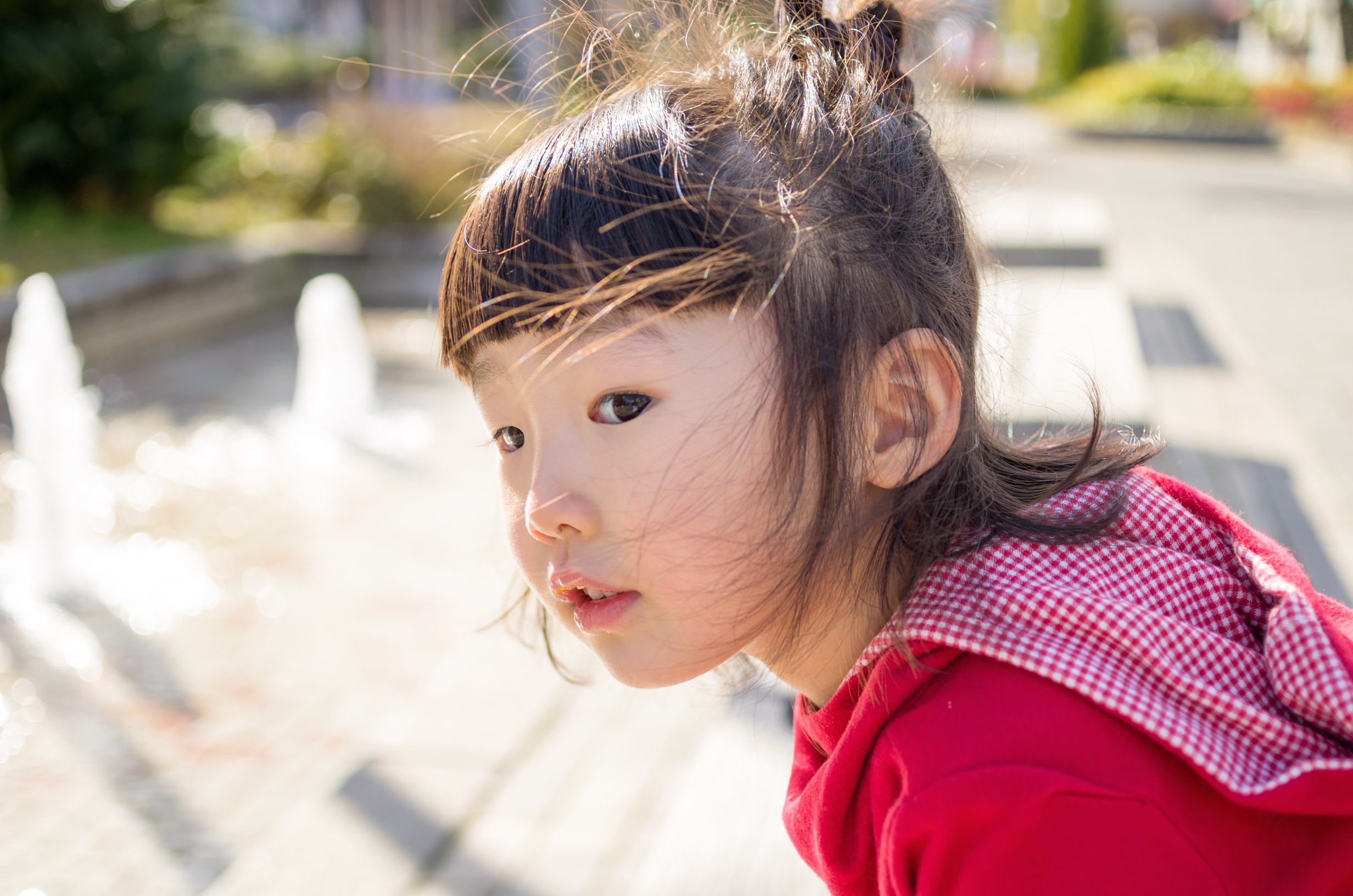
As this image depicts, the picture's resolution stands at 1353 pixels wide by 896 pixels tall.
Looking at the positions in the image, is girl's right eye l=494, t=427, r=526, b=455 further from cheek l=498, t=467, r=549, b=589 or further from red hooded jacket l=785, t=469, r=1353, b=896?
red hooded jacket l=785, t=469, r=1353, b=896

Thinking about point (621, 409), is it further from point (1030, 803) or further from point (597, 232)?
point (1030, 803)

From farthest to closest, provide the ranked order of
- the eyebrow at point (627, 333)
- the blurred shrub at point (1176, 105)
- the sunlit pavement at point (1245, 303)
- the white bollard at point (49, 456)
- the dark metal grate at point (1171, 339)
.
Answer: the blurred shrub at point (1176, 105), the dark metal grate at point (1171, 339), the white bollard at point (49, 456), the sunlit pavement at point (1245, 303), the eyebrow at point (627, 333)

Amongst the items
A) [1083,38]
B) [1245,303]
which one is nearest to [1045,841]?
[1245,303]

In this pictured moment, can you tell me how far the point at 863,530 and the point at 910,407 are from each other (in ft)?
0.41

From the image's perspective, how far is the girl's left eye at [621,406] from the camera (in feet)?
3.42

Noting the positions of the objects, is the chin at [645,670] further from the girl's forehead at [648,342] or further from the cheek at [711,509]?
the girl's forehead at [648,342]

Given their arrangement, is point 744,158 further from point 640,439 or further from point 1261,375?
point 1261,375

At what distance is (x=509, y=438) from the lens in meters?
1.14

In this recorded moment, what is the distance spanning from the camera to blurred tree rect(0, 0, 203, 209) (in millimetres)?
9734

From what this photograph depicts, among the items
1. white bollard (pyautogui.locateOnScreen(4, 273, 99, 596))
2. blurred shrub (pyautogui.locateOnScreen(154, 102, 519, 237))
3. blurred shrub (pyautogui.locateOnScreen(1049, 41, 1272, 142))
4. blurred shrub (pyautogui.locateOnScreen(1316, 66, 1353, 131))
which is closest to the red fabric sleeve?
white bollard (pyautogui.locateOnScreen(4, 273, 99, 596))

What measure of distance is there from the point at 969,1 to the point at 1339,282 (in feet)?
25.1

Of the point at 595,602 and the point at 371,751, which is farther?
the point at 371,751

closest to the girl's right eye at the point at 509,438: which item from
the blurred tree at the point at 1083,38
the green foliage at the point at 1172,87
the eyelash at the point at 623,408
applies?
the eyelash at the point at 623,408

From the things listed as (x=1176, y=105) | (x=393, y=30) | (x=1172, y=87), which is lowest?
(x=1176, y=105)
